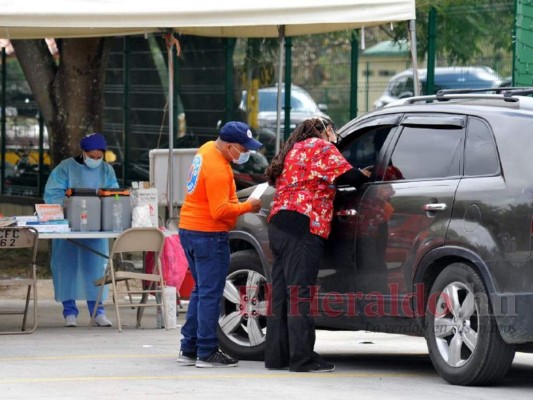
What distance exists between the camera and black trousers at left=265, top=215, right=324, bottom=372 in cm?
920

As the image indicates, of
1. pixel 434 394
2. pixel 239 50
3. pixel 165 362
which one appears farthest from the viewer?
pixel 239 50

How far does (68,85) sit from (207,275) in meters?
7.04

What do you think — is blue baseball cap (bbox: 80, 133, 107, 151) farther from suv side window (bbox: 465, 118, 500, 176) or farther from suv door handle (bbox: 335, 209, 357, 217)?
suv side window (bbox: 465, 118, 500, 176)

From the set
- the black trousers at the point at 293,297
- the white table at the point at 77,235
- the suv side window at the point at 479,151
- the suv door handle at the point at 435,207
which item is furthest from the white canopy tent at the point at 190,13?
the suv door handle at the point at 435,207

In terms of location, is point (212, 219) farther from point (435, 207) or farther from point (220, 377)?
point (435, 207)

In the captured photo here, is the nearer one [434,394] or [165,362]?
[434,394]

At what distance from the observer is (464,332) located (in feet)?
27.8

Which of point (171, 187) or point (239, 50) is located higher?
point (239, 50)

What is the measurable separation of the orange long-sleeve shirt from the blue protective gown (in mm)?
3462

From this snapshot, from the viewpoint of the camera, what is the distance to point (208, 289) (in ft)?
30.9

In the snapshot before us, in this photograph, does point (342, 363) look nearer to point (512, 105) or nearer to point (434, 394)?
point (434, 394)

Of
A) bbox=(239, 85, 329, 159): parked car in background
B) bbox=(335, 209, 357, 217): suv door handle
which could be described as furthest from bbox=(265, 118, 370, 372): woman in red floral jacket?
bbox=(239, 85, 329, 159): parked car in background

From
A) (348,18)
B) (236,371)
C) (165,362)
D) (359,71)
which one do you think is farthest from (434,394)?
(359,71)

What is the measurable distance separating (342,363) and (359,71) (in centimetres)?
703
